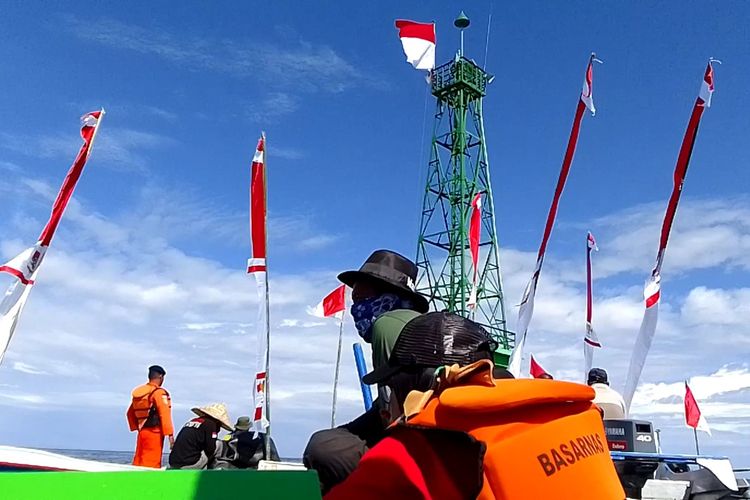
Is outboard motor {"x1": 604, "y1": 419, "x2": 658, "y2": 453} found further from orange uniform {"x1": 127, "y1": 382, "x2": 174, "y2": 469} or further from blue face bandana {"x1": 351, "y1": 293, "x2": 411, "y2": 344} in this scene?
orange uniform {"x1": 127, "y1": 382, "x2": 174, "y2": 469}

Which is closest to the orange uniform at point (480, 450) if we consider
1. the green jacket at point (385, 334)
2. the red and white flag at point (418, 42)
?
the green jacket at point (385, 334)

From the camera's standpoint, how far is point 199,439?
6422 mm

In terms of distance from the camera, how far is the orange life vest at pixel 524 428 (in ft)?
4.40

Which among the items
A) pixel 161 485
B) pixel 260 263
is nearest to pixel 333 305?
pixel 260 263

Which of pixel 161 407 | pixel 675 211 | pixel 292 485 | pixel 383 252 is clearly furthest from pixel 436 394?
pixel 675 211

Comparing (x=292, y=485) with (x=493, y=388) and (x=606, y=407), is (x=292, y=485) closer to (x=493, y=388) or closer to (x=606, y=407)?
(x=493, y=388)

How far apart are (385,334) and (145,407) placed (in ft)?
19.2

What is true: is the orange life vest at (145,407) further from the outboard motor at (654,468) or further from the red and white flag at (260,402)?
the outboard motor at (654,468)

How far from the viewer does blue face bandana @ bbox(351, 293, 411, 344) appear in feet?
9.96

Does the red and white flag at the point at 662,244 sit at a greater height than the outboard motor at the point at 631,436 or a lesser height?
Answer: greater

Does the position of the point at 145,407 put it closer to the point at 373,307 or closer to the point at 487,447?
the point at 373,307

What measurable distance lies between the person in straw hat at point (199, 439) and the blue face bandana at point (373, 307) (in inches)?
154

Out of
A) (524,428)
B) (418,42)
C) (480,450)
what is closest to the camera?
(480,450)

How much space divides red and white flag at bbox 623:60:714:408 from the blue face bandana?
515 centimetres
